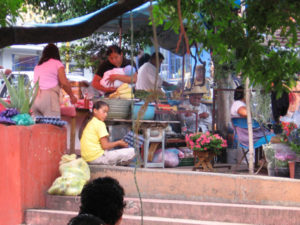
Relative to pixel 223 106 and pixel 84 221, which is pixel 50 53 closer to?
pixel 223 106

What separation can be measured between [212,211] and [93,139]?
6.73 ft

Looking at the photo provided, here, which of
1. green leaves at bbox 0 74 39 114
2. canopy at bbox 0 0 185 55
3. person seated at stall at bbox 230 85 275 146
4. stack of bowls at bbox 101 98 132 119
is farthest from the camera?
person seated at stall at bbox 230 85 275 146

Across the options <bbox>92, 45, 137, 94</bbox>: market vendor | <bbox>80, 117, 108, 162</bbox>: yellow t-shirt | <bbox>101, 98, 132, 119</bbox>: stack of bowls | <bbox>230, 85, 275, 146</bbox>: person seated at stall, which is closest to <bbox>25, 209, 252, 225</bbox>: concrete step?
<bbox>80, 117, 108, 162</bbox>: yellow t-shirt

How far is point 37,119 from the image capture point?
711 centimetres

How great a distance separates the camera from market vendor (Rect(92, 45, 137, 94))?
346 inches

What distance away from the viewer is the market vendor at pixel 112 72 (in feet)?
28.9

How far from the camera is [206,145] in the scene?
7984 mm

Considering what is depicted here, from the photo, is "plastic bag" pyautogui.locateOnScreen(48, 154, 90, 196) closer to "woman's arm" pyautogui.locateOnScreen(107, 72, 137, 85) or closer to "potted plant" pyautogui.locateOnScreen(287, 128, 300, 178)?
"woman's arm" pyautogui.locateOnScreen(107, 72, 137, 85)

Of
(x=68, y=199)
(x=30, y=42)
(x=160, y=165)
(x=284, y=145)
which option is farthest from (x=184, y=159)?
(x=30, y=42)

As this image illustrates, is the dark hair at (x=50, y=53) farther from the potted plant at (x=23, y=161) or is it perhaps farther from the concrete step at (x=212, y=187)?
the concrete step at (x=212, y=187)

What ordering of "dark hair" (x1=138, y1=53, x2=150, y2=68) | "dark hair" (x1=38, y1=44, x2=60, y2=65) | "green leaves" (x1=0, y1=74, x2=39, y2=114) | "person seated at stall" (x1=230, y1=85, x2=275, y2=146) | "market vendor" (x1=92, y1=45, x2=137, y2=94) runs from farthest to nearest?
"dark hair" (x1=138, y1=53, x2=150, y2=68) → "market vendor" (x1=92, y1=45, x2=137, y2=94) → "person seated at stall" (x1=230, y1=85, x2=275, y2=146) → "dark hair" (x1=38, y1=44, x2=60, y2=65) → "green leaves" (x1=0, y1=74, x2=39, y2=114)

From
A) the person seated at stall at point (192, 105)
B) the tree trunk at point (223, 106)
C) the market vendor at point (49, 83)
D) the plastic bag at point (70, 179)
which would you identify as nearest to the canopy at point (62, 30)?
the plastic bag at point (70, 179)

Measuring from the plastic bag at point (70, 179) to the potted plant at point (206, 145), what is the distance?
6.37ft

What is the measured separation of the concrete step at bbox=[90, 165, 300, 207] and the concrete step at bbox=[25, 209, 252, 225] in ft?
1.90
